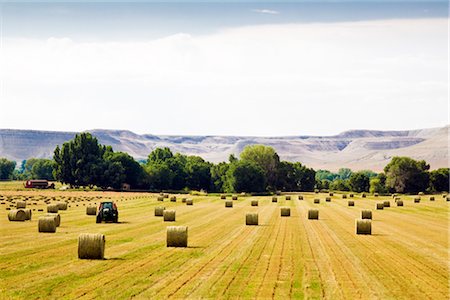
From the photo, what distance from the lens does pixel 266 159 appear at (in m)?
193

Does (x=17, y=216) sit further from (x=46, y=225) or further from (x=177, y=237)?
(x=177, y=237)

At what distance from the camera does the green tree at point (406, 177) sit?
18988 cm

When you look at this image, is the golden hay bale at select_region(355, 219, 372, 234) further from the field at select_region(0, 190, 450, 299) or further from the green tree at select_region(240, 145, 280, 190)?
the green tree at select_region(240, 145, 280, 190)

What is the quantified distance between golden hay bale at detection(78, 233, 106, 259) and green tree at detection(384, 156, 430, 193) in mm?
171326

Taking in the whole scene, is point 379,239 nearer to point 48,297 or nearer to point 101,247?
point 101,247

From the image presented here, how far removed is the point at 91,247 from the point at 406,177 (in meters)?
172

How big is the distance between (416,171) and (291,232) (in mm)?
153479

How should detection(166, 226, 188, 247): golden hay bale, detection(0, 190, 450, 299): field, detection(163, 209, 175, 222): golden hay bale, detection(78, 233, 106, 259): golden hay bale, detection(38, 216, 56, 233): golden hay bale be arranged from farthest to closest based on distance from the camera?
1. detection(163, 209, 175, 222): golden hay bale
2. detection(38, 216, 56, 233): golden hay bale
3. detection(166, 226, 188, 247): golden hay bale
4. detection(78, 233, 106, 259): golden hay bale
5. detection(0, 190, 450, 299): field

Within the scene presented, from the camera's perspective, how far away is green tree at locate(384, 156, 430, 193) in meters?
190

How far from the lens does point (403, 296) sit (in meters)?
22.0

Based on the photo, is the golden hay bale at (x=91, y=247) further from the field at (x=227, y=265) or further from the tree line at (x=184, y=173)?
the tree line at (x=184, y=173)

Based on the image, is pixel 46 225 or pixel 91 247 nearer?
pixel 91 247

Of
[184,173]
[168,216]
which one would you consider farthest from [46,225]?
[184,173]

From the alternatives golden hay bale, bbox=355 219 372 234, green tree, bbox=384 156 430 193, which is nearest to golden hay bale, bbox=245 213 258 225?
golden hay bale, bbox=355 219 372 234
